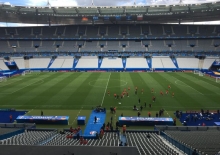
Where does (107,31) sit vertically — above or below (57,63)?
above

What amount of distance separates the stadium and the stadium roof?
266 millimetres

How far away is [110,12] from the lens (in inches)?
2411

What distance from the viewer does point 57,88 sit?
3519 centimetres

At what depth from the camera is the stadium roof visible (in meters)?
55.3

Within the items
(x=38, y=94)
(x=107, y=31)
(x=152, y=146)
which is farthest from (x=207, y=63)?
(x=152, y=146)

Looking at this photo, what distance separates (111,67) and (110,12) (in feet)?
53.7

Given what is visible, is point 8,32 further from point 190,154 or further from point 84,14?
point 190,154

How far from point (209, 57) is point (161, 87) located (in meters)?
34.5

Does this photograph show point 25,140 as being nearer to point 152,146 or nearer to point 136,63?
point 152,146

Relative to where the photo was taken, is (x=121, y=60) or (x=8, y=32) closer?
(x=121, y=60)

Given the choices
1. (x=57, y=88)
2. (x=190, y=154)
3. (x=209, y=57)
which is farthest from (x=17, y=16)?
(x=190, y=154)

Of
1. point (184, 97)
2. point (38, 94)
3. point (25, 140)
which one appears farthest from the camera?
point (38, 94)

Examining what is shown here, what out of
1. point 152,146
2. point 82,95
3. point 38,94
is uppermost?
point 38,94

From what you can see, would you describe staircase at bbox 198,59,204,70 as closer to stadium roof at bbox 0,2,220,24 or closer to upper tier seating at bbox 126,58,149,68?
stadium roof at bbox 0,2,220,24
